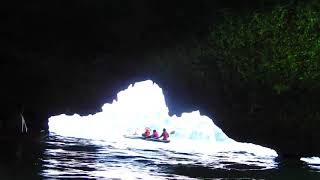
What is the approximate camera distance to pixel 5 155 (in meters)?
12.9

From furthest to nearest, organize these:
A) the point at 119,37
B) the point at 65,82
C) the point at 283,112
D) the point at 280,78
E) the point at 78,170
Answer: the point at 65,82, the point at 283,112, the point at 119,37, the point at 280,78, the point at 78,170

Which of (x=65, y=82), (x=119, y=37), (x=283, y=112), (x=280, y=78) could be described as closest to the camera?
(x=280, y=78)

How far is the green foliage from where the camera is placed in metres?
11.0

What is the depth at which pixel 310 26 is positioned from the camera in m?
10.9

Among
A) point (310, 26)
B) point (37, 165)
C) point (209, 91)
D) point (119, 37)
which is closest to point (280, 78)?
point (310, 26)

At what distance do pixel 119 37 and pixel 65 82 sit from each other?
5.70 m

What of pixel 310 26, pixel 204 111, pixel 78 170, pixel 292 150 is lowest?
pixel 78 170

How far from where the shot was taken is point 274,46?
11586mm

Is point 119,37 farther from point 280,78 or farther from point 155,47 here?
point 280,78

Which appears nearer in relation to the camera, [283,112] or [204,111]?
[283,112]

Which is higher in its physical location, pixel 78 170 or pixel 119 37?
pixel 119 37

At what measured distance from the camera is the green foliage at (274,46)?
36.1ft

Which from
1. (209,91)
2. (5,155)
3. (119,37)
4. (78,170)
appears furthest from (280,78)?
(5,155)

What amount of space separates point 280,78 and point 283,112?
2280 mm
